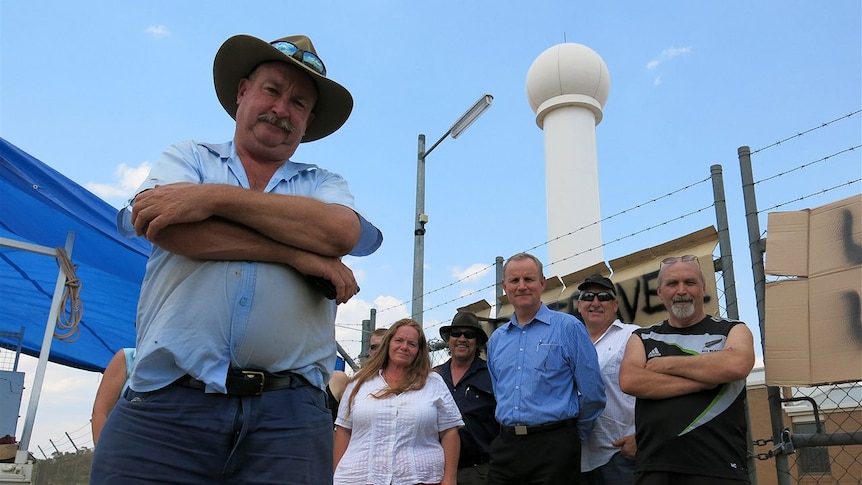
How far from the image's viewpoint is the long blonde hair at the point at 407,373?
4.36 metres

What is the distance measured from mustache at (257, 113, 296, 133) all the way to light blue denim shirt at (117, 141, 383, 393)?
0.22m

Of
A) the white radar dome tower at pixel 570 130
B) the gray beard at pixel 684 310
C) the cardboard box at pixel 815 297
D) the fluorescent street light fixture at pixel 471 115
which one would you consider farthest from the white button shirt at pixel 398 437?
the white radar dome tower at pixel 570 130

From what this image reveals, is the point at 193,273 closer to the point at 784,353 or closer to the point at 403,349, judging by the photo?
the point at 403,349

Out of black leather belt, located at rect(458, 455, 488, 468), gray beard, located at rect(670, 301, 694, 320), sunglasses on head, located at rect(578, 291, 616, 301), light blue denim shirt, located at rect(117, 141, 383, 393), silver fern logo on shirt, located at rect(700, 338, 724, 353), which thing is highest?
sunglasses on head, located at rect(578, 291, 616, 301)

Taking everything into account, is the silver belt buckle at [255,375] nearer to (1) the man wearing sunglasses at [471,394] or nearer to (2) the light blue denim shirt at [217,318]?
(2) the light blue denim shirt at [217,318]

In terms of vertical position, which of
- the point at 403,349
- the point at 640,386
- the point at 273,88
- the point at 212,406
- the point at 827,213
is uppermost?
the point at 827,213

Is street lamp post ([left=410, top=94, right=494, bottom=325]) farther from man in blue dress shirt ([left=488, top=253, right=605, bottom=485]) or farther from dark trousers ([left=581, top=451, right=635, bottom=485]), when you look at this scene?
dark trousers ([left=581, top=451, right=635, bottom=485])

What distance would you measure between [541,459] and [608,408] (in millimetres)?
654

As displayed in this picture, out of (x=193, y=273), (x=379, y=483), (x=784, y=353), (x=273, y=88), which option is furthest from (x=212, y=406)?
(x=784, y=353)

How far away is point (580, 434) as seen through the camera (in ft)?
13.8

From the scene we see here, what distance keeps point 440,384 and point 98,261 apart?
139 inches

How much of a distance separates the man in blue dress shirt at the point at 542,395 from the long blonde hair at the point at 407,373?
0.49 meters

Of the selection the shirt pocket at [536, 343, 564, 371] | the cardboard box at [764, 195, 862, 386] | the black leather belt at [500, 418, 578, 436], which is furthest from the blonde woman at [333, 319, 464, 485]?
the cardboard box at [764, 195, 862, 386]

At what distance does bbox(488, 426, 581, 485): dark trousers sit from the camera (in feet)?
12.7
